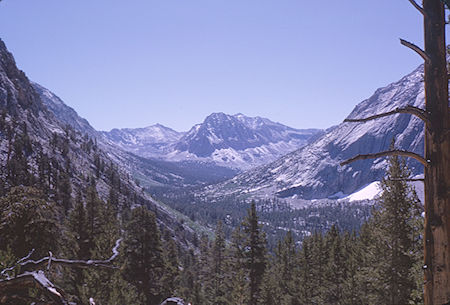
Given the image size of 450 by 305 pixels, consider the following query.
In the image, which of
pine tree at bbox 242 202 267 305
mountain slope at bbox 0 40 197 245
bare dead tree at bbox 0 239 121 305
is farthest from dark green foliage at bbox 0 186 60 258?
mountain slope at bbox 0 40 197 245

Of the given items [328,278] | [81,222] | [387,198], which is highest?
[387,198]

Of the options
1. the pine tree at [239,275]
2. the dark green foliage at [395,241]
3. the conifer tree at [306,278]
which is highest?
the dark green foliage at [395,241]

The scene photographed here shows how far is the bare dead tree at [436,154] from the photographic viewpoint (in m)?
4.04

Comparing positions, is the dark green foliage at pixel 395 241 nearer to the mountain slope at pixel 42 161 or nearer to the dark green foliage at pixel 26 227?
the dark green foliage at pixel 26 227

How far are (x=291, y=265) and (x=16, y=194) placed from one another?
39411 mm

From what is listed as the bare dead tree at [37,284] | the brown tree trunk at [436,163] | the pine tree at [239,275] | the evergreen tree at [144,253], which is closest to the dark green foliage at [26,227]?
the bare dead tree at [37,284]

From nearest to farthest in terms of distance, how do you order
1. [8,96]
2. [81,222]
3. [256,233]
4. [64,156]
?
[81,222] → [256,233] → [64,156] → [8,96]

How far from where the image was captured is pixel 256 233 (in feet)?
80.2

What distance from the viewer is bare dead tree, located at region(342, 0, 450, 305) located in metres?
4.04

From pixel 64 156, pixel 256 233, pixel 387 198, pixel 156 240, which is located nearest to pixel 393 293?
pixel 387 198

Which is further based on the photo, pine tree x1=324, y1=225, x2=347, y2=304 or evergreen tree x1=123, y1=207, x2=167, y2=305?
pine tree x1=324, y1=225, x2=347, y2=304

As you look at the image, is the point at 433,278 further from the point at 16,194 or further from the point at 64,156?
the point at 64,156

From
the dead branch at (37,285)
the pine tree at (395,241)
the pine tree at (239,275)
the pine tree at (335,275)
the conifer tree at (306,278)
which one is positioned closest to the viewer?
the dead branch at (37,285)

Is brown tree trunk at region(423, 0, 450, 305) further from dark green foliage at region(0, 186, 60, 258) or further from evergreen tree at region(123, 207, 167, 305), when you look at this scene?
evergreen tree at region(123, 207, 167, 305)
